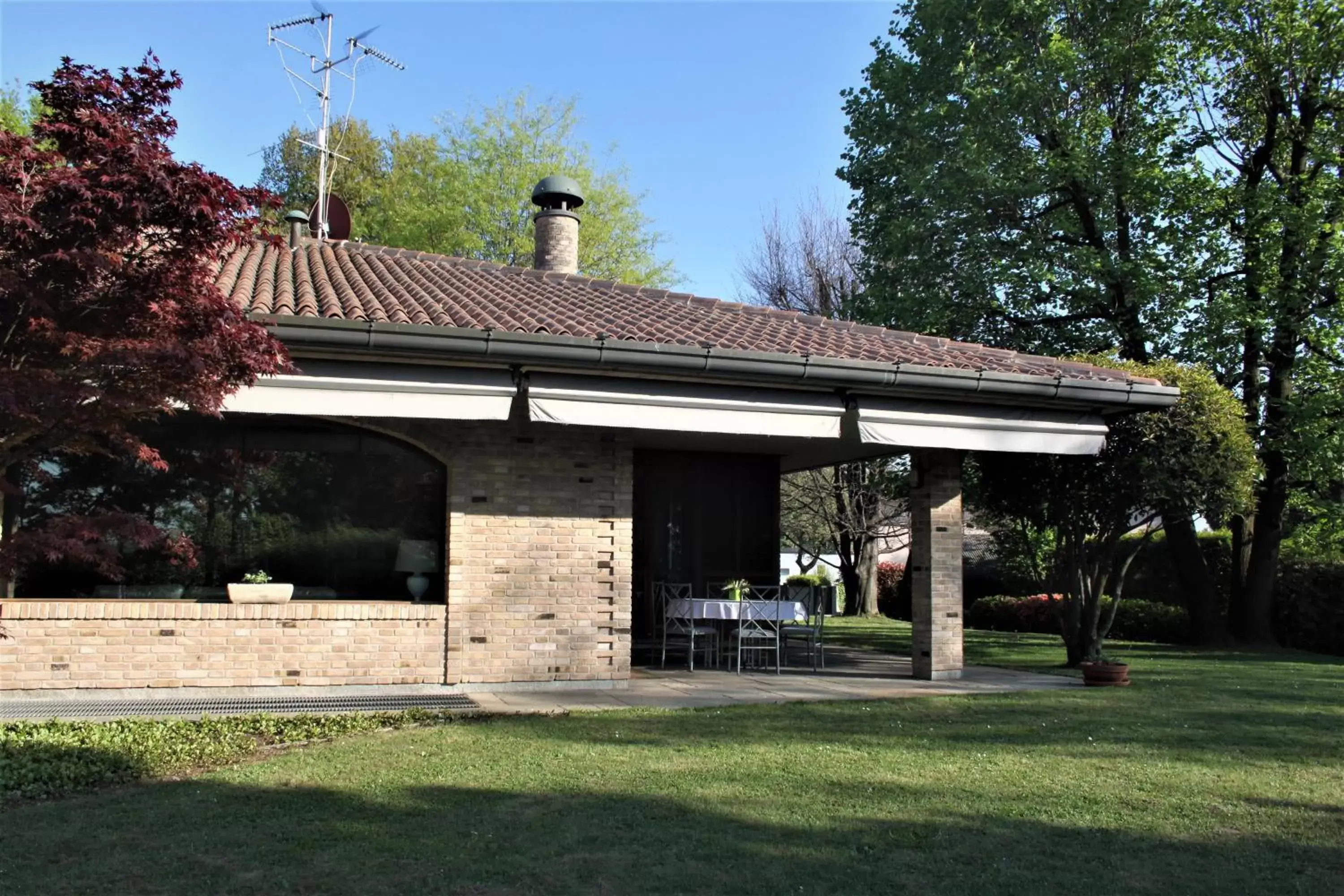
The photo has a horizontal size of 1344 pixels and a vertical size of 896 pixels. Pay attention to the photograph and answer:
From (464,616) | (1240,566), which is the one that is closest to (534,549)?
(464,616)

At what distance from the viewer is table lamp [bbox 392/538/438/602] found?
31.7 ft

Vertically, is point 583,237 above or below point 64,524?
above

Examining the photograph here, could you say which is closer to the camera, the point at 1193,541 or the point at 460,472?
the point at 460,472

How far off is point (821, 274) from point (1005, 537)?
1460cm

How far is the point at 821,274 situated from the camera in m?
26.9

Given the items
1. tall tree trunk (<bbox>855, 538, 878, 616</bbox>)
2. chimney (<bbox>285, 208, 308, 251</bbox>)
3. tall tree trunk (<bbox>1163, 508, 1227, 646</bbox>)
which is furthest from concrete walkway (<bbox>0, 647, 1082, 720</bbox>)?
tall tree trunk (<bbox>855, 538, 878, 616</bbox>)

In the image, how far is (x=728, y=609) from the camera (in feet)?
36.2

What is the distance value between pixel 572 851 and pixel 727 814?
945mm

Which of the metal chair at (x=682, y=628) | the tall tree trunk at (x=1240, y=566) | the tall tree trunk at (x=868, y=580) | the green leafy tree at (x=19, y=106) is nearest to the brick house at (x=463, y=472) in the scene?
the metal chair at (x=682, y=628)

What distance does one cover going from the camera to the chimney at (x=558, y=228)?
15.0 meters

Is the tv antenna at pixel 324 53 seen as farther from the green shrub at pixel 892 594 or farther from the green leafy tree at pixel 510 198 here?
the green shrub at pixel 892 594

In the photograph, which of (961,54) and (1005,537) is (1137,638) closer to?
(1005,537)

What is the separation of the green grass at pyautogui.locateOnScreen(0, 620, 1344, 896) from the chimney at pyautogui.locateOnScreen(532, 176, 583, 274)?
8.68 metres

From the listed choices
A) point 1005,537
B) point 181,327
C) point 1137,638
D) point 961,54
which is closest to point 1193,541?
point 1137,638
